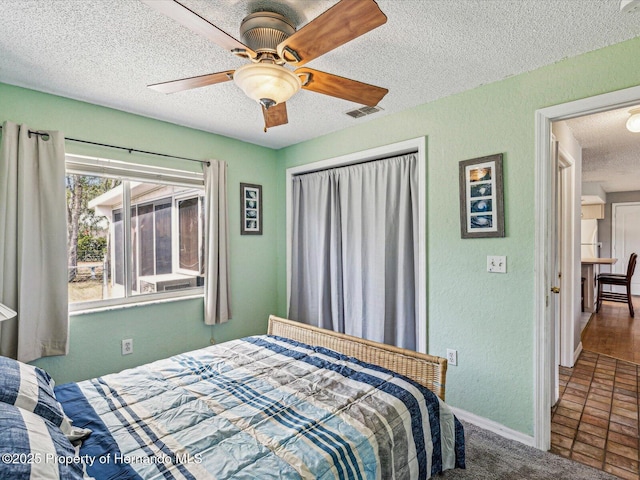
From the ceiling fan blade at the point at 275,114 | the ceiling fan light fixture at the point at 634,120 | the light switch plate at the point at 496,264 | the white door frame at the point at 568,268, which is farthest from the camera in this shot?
the white door frame at the point at 568,268

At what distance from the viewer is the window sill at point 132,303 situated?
255 cm

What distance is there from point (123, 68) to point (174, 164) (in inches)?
42.3

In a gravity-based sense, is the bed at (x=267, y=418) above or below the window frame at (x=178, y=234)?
below

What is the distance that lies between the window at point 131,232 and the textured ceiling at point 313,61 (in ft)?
2.10

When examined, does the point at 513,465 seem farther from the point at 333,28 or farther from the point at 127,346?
the point at 127,346

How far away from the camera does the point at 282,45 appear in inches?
53.9

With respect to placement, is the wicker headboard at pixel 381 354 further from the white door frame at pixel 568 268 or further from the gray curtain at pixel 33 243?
the white door frame at pixel 568 268

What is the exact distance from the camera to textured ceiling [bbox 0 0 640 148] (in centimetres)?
154

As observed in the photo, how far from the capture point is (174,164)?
3.04 metres

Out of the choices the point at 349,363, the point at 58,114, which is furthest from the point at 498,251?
the point at 58,114

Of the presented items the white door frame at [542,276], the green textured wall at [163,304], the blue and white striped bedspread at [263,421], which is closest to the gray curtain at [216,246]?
the green textured wall at [163,304]

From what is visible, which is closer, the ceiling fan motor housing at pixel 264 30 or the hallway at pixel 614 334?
the ceiling fan motor housing at pixel 264 30

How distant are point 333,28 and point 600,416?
10.4 feet

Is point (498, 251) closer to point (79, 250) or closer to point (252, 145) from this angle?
point (252, 145)
